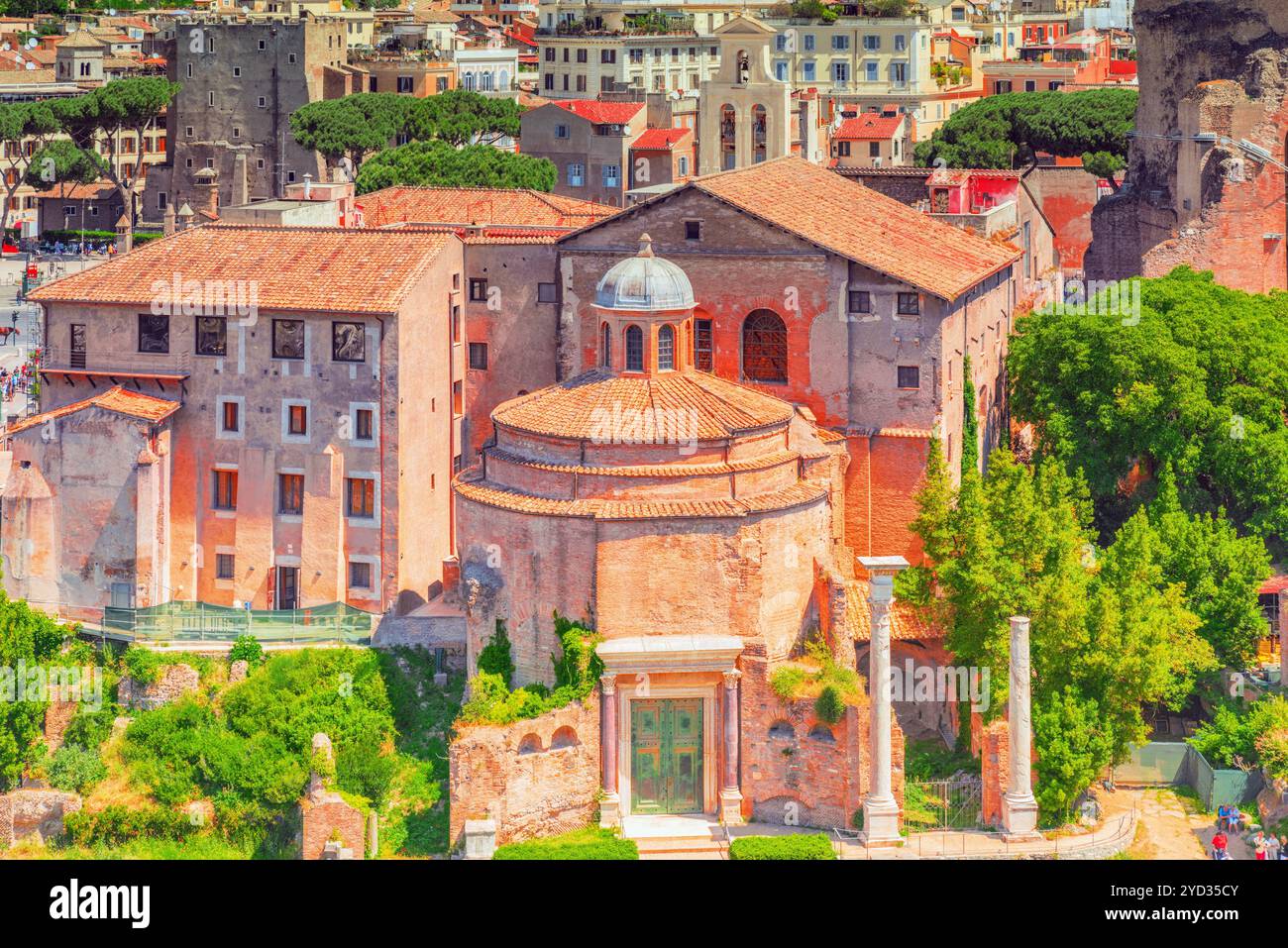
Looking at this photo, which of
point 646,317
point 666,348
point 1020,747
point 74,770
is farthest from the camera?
point 666,348

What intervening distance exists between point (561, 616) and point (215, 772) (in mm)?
7964

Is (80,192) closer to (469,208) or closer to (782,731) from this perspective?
(469,208)

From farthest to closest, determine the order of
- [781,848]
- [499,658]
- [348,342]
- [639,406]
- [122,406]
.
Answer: [122,406], [348,342], [639,406], [499,658], [781,848]

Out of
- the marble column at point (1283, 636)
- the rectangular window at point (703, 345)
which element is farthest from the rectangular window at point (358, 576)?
the marble column at point (1283, 636)

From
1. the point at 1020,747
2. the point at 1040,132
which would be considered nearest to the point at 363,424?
the point at 1020,747

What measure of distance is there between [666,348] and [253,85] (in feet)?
294

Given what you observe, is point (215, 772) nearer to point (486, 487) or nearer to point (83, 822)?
point (83, 822)

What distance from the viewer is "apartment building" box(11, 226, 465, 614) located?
61281mm

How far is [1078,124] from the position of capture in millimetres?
116188

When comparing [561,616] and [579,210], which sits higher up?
[579,210]

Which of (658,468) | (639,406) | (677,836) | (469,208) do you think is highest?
(469,208)

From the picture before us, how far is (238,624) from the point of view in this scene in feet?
198

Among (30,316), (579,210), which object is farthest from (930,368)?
(30,316)

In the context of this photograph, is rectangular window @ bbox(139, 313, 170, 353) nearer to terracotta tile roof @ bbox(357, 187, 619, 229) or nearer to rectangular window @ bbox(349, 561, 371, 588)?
rectangular window @ bbox(349, 561, 371, 588)
